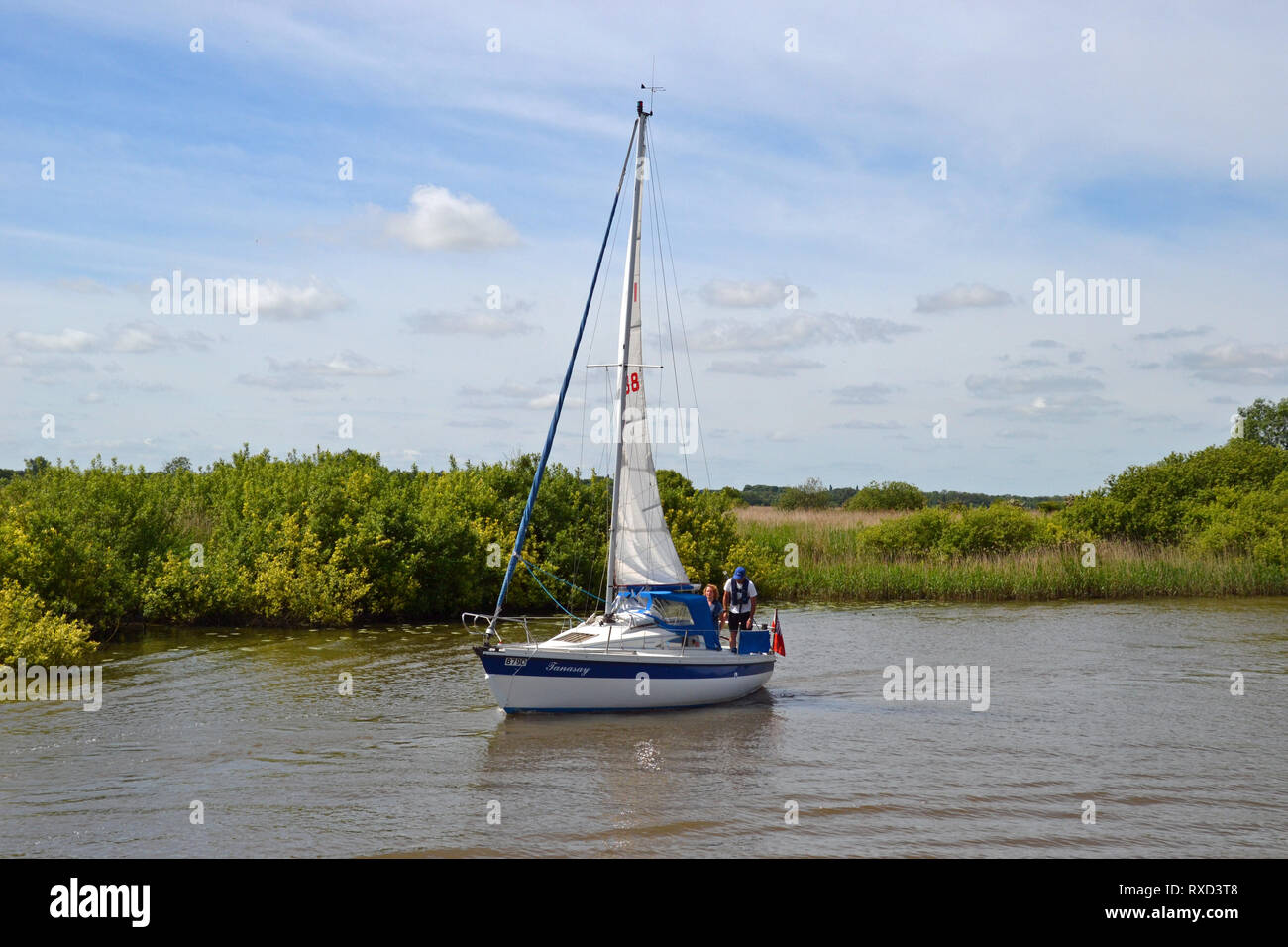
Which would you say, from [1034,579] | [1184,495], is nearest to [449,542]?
[1034,579]

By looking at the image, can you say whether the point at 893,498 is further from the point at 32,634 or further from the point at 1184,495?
the point at 32,634

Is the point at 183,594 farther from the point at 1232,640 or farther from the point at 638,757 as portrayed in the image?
the point at 1232,640

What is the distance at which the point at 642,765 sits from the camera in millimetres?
15484

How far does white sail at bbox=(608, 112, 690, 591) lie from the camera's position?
1980cm

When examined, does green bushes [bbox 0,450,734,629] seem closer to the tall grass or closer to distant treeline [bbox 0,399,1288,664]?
distant treeline [bbox 0,399,1288,664]

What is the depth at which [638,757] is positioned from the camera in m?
15.9

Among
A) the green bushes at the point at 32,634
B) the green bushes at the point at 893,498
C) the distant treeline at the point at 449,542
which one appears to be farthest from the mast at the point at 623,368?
the green bushes at the point at 893,498

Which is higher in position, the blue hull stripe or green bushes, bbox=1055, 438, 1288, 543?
green bushes, bbox=1055, 438, 1288, 543

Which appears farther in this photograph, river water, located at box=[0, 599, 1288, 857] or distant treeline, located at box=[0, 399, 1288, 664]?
distant treeline, located at box=[0, 399, 1288, 664]

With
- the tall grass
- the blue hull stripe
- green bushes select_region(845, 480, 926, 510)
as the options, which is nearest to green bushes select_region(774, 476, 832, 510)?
green bushes select_region(845, 480, 926, 510)

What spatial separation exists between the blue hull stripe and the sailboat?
2cm

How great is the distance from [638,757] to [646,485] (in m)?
5.86
